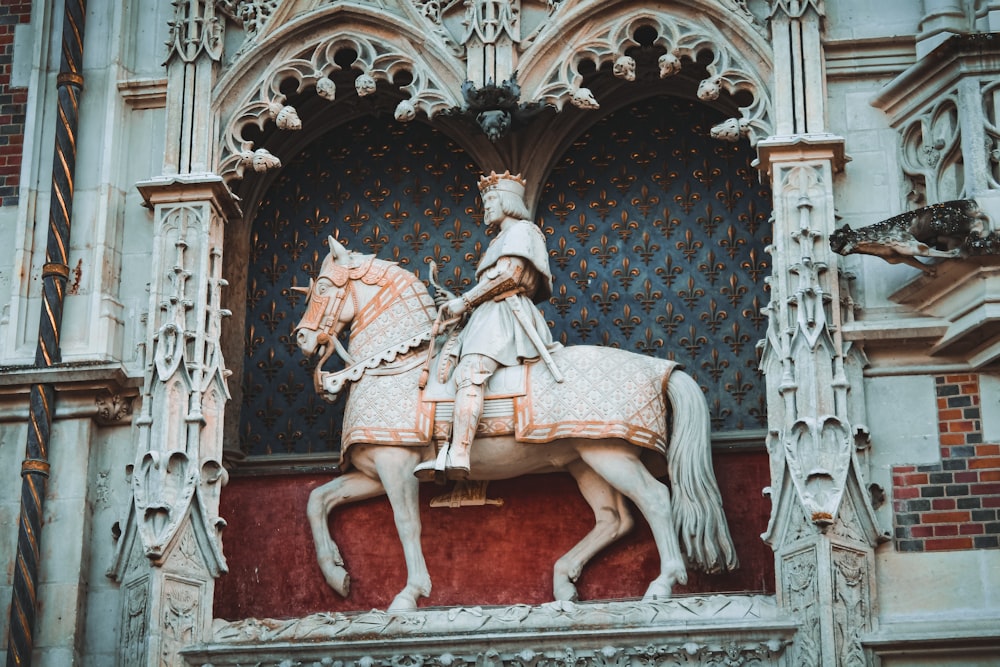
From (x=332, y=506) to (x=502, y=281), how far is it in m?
1.80

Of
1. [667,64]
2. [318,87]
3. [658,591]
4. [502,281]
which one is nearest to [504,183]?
[502,281]

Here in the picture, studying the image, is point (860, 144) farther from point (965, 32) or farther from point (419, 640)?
point (419, 640)

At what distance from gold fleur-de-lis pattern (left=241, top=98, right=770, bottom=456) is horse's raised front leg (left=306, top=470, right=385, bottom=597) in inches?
28.7

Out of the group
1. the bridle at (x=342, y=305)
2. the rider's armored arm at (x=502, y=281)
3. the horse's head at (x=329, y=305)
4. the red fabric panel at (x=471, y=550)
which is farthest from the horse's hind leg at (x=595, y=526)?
the horse's head at (x=329, y=305)

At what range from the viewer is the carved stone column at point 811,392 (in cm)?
1213

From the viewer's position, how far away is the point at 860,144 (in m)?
13.5

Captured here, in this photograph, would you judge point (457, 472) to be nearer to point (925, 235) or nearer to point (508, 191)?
point (508, 191)

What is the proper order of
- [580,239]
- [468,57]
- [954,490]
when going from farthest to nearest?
[580,239]
[468,57]
[954,490]

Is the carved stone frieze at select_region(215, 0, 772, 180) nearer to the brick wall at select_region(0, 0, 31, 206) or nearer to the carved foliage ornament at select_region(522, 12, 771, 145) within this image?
the carved foliage ornament at select_region(522, 12, 771, 145)

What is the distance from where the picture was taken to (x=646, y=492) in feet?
42.7

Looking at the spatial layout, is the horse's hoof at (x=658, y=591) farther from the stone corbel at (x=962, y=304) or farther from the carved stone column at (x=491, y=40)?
the carved stone column at (x=491, y=40)

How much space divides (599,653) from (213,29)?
5.06 meters

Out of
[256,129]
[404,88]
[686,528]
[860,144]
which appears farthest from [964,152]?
[256,129]

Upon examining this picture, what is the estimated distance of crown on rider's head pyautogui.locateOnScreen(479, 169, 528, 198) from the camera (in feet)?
45.4
